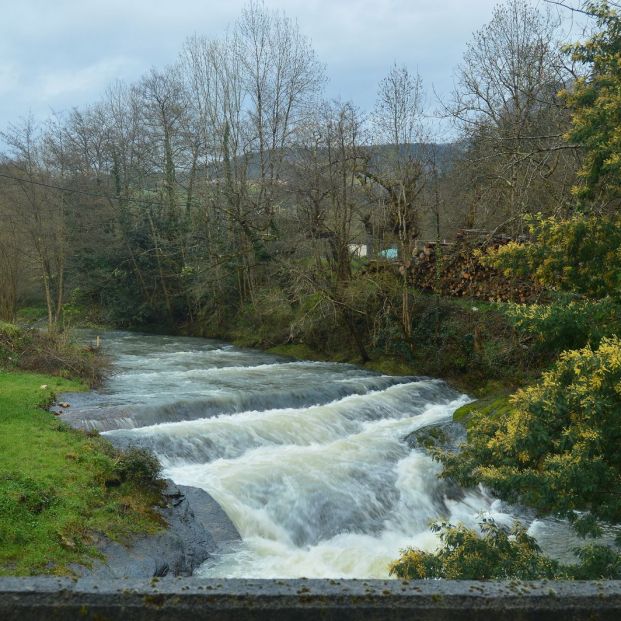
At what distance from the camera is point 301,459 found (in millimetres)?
11375

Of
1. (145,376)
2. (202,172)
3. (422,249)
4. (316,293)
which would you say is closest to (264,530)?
(145,376)

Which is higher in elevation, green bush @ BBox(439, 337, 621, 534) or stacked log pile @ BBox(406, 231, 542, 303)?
stacked log pile @ BBox(406, 231, 542, 303)

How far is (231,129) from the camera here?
106ft

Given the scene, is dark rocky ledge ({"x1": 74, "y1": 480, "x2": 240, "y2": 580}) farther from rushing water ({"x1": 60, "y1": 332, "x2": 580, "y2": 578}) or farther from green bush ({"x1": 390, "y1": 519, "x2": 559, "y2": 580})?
green bush ({"x1": 390, "y1": 519, "x2": 559, "y2": 580})

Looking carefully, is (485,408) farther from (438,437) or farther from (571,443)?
(571,443)

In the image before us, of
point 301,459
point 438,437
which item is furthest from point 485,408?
point 301,459

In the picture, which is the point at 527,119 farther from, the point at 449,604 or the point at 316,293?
the point at 449,604

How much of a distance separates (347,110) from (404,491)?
15285 millimetres

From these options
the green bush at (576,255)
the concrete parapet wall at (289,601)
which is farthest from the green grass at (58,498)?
the green bush at (576,255)

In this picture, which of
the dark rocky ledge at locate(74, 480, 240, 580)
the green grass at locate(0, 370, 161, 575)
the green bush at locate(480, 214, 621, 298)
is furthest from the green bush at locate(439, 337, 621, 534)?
the green grass at locate(0, 370, 161, 575)

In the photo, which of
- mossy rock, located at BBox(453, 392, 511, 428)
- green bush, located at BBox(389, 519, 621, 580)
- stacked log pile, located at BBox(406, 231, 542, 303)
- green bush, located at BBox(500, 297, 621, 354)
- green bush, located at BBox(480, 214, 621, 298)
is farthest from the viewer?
stacked log pile, located at BBox(406, 231, 542, 303)

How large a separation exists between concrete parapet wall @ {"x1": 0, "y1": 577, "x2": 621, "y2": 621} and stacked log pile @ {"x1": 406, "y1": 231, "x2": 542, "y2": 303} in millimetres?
18698

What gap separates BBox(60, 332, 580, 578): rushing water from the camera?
9.03 meters

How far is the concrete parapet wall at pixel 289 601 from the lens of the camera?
77.5 inches
